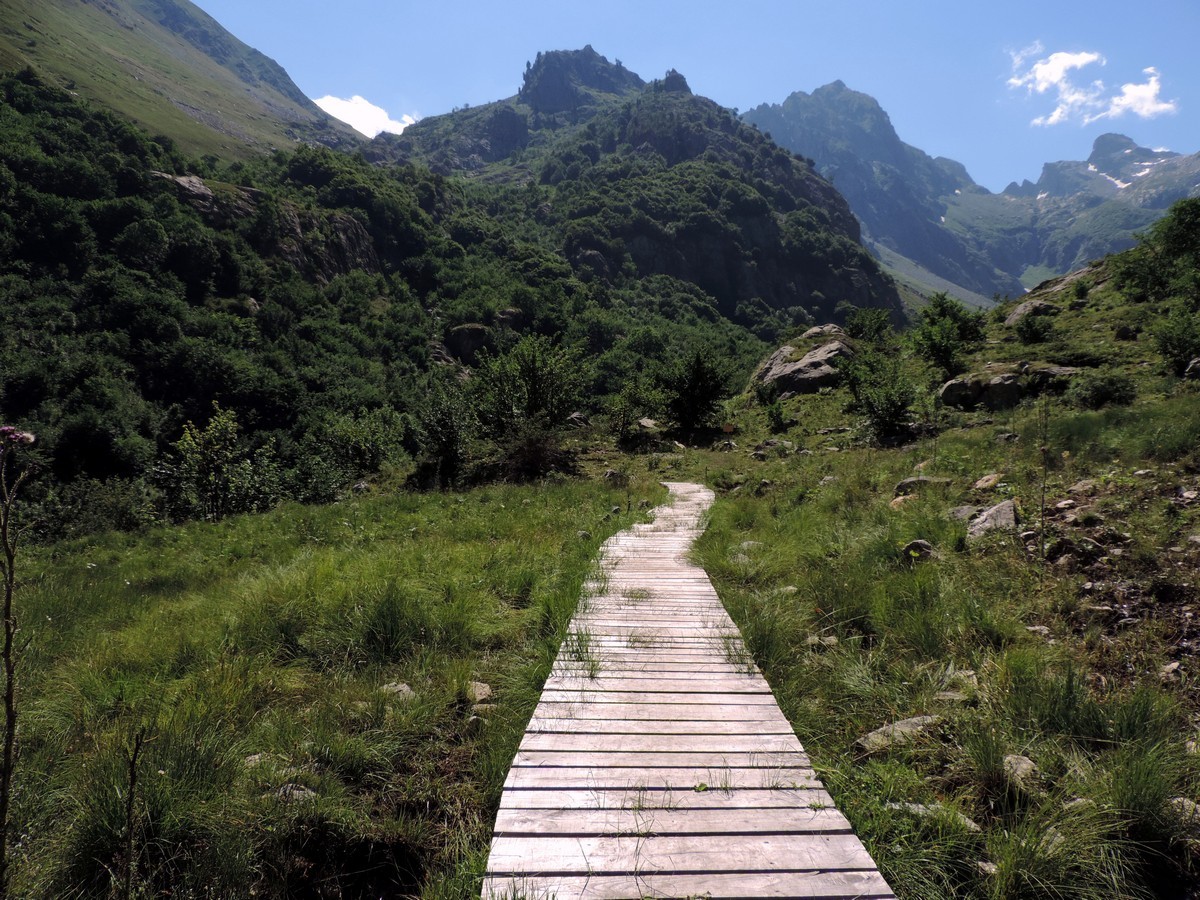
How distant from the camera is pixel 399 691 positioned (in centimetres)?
396

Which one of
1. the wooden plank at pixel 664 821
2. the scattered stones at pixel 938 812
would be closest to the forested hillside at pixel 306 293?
the wooden plank at pixel 664 821

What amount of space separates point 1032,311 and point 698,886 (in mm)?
23517

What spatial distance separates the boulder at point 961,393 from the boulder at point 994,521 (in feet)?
32.3

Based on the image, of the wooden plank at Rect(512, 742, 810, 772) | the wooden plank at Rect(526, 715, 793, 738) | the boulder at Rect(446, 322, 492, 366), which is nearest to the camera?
the wooden plank at Rect(512, 742, 810, 772)

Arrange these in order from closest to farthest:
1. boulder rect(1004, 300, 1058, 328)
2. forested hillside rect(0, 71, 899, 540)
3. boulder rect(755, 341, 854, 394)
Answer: boulder rect(1004, 300, 1058, 328) < boulder rect(755, 341, 854, 394) < forested hillside rect(0, 71, 899, 540)

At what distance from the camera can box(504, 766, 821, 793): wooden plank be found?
3.02 meters

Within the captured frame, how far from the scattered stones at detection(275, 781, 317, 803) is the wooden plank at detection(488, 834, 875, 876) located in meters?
1.11

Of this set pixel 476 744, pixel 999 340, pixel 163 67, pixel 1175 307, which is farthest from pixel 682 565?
pixel 163 67

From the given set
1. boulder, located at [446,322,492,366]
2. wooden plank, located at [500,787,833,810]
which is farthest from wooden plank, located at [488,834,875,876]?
boulder, located at [446,322,492,366]

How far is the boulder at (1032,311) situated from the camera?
19.0 meters

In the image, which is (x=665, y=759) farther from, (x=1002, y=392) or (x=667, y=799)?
(x=1002, y=392)

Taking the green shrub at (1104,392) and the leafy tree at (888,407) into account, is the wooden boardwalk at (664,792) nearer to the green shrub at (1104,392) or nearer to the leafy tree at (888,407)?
the green shrub at (1104,392)

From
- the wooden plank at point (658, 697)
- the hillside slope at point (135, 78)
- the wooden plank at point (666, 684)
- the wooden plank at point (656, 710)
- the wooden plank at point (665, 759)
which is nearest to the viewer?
the wooden plank at point (665, 759)

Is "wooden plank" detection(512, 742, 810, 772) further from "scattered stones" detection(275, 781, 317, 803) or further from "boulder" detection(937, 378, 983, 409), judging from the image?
"boulder" detection(937, 378, 983, 409)
